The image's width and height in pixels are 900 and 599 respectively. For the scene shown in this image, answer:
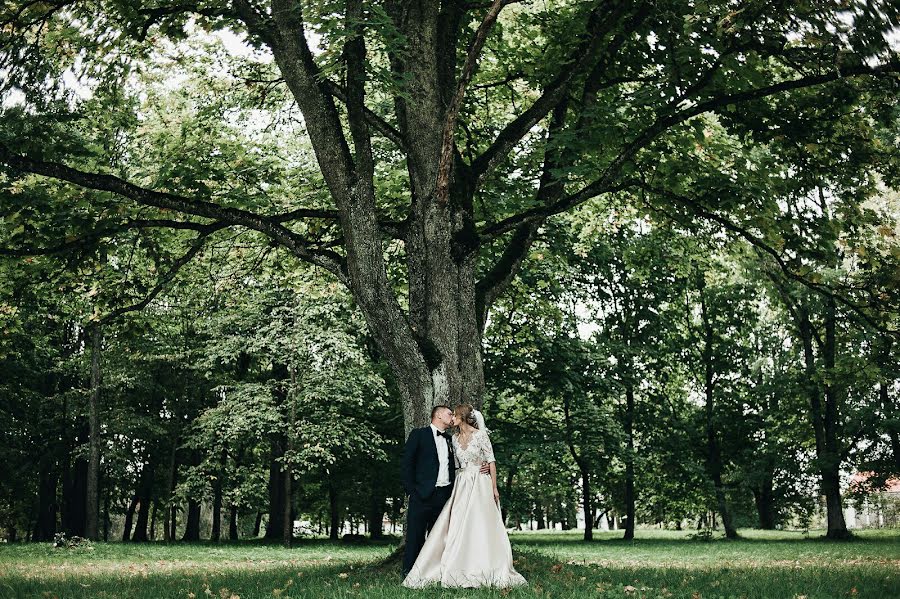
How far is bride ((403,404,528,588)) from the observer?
8.70m

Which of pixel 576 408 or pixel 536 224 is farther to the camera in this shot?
pixel 576 408

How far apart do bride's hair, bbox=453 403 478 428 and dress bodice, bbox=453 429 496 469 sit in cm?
13

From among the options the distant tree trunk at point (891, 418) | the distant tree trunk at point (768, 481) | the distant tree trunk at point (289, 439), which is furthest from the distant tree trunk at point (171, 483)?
the distant tree trunk at point (891, 418)

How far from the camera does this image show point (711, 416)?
109 ft

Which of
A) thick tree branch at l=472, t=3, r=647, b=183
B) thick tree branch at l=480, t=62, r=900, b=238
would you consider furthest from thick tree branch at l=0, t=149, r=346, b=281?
thick tree branch at l=472, t=3, r=647, b=183

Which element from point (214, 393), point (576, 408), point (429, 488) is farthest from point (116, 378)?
point (429, 488)

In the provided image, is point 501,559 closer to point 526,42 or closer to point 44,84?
point 44,84

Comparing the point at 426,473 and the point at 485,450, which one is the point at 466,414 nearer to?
the point at 485,450

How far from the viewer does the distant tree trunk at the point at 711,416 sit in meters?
32.0

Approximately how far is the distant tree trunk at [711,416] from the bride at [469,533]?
82.4 feet

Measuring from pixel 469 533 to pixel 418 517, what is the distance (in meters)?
0.76

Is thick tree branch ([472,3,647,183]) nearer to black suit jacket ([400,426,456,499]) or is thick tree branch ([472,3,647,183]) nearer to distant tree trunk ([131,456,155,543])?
black suit jacket ([400,426,456,499])

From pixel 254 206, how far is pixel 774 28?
Result: 26.4ft

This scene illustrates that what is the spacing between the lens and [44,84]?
1047 cm
